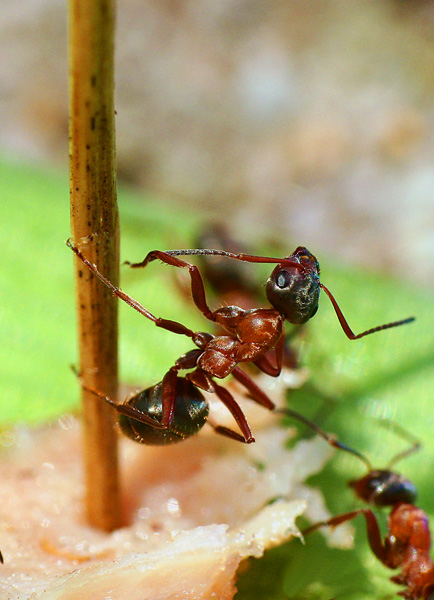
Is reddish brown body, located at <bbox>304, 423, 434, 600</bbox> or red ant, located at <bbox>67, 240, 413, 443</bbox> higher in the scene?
red ant, located at <bbox>67, 240, 413, 443</bbox>

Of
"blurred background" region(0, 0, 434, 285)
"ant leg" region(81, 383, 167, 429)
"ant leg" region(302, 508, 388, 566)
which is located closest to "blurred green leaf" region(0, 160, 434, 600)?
"ant leg" region(302, 508, 388, 566)

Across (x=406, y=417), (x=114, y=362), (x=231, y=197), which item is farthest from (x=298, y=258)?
(x=231, y=197)

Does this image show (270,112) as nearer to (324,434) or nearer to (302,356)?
(302,356)

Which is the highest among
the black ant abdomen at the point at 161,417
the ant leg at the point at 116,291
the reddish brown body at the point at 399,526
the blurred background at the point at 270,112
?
the blurred background at the point at 270,112

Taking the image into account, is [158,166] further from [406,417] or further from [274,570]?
[274,570]

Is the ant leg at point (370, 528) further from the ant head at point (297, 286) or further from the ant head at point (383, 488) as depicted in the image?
the ant head at point (297, 286)

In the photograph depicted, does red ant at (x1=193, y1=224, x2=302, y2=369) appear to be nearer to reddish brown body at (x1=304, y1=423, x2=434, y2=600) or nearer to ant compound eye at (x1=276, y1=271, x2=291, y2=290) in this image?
reddish brown body at (x1=304, y1=423, x2=434, y2=600)

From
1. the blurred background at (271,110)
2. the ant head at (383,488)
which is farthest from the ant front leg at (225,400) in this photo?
the blurred background at (271,110)
